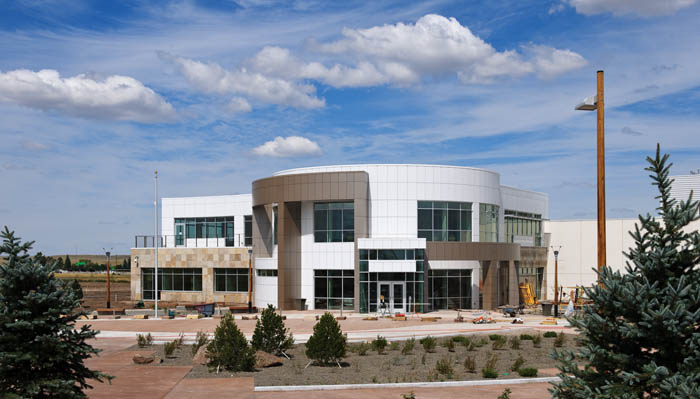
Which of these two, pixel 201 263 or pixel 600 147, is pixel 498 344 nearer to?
pixel 600 147

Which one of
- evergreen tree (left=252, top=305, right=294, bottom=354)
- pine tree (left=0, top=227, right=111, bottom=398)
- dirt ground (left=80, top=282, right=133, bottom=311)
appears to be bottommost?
dirt ground (left=80, top=282, right=133, bottom=311)

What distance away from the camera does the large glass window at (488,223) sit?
51.8 meters

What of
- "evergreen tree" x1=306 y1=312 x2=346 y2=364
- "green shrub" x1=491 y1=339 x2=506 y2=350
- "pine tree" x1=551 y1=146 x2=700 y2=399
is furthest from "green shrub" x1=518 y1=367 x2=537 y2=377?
"pine tree" x1=551 y1=146 x2=700 y2=399

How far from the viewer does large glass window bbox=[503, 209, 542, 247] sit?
195 feet

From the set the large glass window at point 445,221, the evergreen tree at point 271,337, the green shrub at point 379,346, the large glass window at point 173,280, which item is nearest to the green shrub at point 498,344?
the green shrub at point 379,346

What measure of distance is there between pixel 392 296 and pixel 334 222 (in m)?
6.99

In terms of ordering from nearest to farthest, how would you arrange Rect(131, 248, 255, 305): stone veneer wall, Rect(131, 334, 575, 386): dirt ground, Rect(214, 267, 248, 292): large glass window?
Rect(131, 334, 575, 386): dirt ground < Rect(214, 267, 248, 292): large glass window < Rect(131, 248, 255, 305): stone veneer wall

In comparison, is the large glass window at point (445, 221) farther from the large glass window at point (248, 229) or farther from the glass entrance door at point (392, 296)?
the large glass window at point (248, 229)

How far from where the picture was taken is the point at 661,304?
899cm

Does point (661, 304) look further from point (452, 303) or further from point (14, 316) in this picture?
point (452, 303)

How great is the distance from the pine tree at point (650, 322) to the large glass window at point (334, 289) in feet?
128

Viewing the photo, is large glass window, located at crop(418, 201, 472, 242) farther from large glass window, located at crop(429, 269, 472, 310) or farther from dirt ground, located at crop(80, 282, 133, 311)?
dirt ground, located at crop(80, 282, 133, 311)

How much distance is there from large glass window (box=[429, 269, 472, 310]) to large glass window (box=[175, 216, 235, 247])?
22742 mm

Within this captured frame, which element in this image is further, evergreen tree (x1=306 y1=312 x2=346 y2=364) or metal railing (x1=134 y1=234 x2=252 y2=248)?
metal railing (x1=134 y1=234 x2=252 y2=248)
